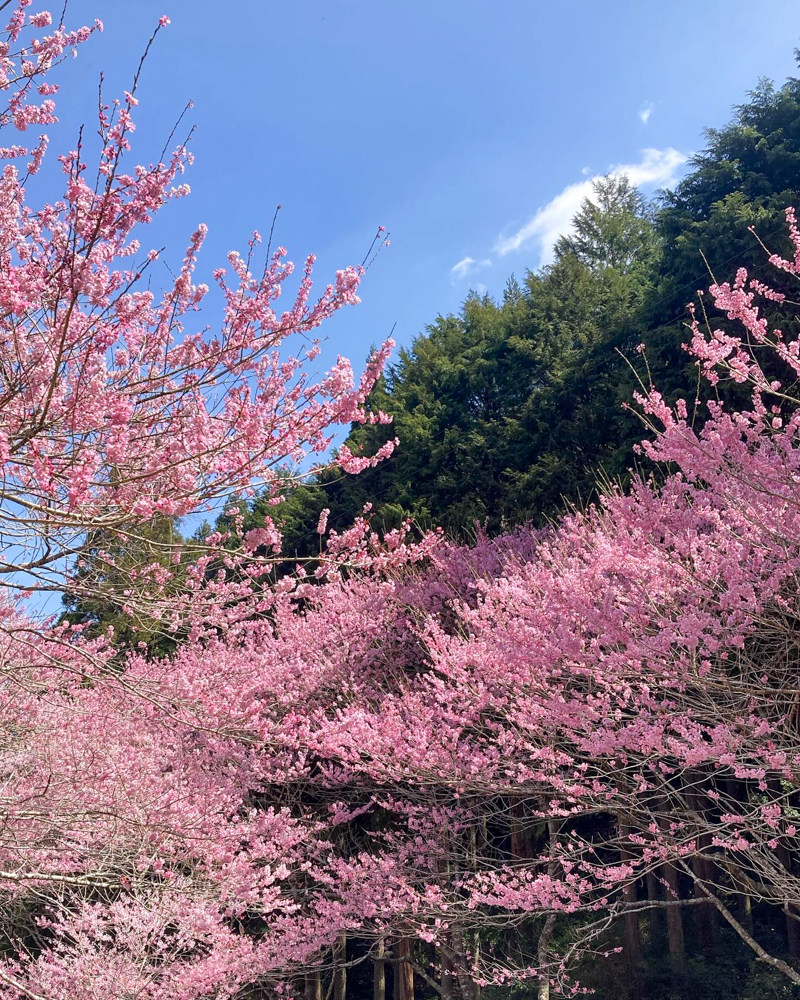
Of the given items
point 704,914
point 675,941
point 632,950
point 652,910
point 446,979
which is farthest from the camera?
point 652,910

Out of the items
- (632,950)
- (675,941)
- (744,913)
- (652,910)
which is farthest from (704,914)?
(652,910)

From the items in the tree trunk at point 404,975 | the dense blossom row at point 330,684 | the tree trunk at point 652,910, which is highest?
the dense blossom row at point 330,684

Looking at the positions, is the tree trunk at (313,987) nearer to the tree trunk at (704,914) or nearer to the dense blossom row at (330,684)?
the dense blossom row at (330,684)

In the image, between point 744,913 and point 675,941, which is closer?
point 675,941

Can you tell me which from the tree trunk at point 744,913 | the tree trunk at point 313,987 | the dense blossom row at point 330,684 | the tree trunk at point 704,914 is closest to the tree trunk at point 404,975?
the dense blossom row at point 330,684

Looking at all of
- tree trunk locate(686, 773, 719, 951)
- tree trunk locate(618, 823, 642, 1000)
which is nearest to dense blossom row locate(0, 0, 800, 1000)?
tree trunk locate(686, 773, 719, 951)

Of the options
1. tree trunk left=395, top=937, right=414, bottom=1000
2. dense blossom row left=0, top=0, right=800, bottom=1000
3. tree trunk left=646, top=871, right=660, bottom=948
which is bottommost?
tree trunk left=646, top=871, right=660, bottom=948

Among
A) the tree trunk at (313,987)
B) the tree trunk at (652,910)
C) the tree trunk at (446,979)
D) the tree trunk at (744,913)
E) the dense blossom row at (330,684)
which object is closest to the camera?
the dense blossom row at (330,684)

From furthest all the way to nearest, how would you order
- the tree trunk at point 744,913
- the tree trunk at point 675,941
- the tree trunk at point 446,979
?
1. the tree trunk at point 744,913
2. the tree trunk at point 675,941
3. the tree trunk at point 446,979

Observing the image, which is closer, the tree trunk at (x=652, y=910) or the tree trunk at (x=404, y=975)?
the tree trunk at (x=404, y=975)

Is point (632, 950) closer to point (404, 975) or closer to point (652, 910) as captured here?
point (652, 910)

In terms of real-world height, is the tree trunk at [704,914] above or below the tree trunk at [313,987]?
below

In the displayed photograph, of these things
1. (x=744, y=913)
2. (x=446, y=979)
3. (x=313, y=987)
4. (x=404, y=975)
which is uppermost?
(x=313, y=987)

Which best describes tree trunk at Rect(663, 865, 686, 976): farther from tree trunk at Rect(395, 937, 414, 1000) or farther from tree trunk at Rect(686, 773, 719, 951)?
tree trunk at Rect(395, 937, 414, 1000)
